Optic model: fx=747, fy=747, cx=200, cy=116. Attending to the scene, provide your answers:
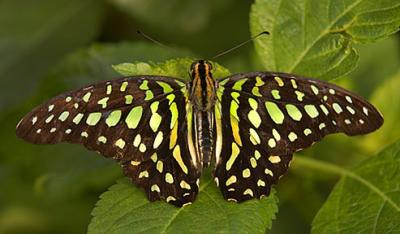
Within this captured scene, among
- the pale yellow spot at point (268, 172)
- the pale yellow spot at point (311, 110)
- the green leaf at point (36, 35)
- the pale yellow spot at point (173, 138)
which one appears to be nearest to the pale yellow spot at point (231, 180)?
the pale yellow spot at point (268, 172)

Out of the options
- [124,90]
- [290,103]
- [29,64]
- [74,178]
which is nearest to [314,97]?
[290,103]

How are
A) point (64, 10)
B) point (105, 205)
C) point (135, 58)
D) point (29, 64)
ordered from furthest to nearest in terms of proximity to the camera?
1. point (64, 10)
2. point (29, 64)
3. point (135, 58)
4. point (105, 205)

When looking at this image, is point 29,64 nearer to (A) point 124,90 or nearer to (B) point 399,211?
(A) point 124,90

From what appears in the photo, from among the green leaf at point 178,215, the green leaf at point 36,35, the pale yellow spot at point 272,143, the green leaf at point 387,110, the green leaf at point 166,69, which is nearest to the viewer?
the green leaf at point 178,215

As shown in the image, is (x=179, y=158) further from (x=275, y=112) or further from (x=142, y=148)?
(x=275, y=112)

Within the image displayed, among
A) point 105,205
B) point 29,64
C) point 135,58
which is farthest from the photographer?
point 29,64

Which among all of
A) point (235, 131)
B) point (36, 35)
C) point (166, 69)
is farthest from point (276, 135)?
point (36, 35)

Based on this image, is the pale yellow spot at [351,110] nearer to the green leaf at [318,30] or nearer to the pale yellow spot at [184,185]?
the green leaf at [318,30]
